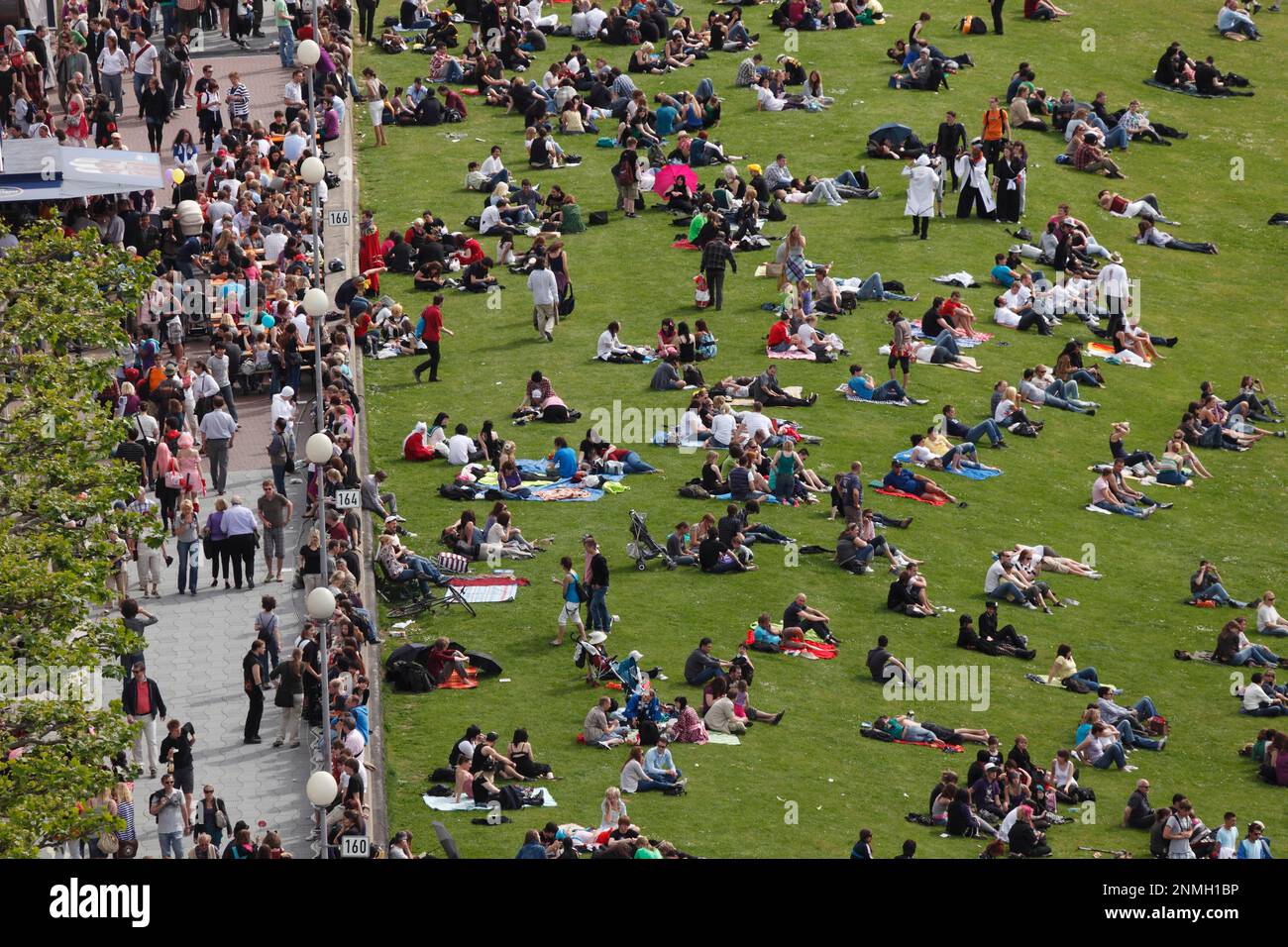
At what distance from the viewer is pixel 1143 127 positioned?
203 feet

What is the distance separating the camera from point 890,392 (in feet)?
145

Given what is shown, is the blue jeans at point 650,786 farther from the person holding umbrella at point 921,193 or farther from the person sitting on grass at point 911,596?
the person holding umbrella at point 921,193

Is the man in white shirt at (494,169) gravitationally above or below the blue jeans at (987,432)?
above

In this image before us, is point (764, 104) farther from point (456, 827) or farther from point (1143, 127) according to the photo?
point (456, 827)

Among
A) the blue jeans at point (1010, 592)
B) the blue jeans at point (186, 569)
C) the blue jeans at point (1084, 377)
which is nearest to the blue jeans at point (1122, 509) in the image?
the blue jeans at point (1084, 377)

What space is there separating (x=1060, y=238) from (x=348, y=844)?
33.2m

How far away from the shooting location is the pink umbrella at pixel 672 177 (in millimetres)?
53531

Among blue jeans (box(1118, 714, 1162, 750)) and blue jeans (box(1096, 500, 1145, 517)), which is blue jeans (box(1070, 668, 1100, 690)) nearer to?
blue jeans (box(1118, 714, 1162, 750))

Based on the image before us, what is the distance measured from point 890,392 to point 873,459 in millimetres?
3315

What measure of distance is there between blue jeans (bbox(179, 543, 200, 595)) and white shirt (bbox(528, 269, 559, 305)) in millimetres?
14701

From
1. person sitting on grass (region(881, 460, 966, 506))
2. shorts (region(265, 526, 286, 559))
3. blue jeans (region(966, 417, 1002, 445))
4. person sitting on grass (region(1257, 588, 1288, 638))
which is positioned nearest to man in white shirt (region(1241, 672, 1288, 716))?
person sitting on grass (region(1257, 588, 1288, 638))

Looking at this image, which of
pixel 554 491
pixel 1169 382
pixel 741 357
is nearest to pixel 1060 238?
pixel 1169 382

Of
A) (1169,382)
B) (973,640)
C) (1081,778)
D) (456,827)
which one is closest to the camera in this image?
(456,827)

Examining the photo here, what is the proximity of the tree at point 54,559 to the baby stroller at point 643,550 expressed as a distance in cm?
995
